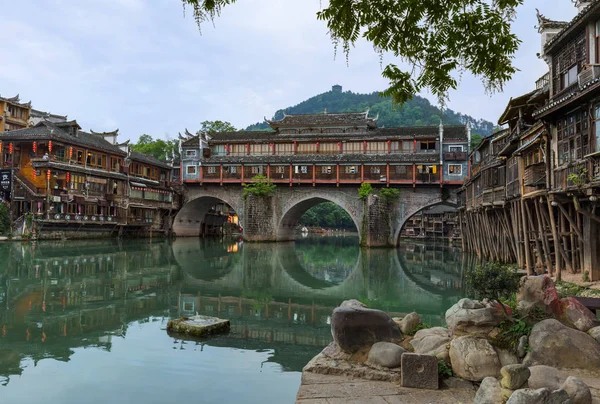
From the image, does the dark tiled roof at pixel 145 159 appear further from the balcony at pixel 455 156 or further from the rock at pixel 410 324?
the rock at pixel 410 324

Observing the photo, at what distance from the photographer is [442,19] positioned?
5102mm

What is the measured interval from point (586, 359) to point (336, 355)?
330 centimetres

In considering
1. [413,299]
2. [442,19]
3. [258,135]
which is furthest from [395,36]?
[258,135]

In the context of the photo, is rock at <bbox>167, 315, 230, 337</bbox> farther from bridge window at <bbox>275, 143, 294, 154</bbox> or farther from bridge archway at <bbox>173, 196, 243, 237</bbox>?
bridge archway at <bbox>173, 196, 243, 237</bbox>

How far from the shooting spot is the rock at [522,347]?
21.0 ft

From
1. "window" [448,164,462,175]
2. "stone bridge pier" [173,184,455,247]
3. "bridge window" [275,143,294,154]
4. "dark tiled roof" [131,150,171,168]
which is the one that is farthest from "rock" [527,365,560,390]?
"dark tiled roof" [131,150,171,168]

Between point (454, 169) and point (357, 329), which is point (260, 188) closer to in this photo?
point (454, 169)

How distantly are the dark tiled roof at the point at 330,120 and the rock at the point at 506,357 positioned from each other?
38426 millimetres

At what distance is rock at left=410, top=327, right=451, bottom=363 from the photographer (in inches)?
259

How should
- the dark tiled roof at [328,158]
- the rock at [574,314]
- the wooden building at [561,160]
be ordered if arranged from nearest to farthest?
the rock at [574,314] → the wooden building at [561,160] → the dark tiled roof at [328,158]

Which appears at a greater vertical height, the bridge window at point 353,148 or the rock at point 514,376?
the bridge window at point 353,148

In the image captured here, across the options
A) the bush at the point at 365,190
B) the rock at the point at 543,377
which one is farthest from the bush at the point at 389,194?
the rock at the point at 543,377

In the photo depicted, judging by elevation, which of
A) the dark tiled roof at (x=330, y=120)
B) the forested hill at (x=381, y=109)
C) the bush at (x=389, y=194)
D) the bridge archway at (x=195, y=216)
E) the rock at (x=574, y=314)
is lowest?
the rock at (x=574, y=314)

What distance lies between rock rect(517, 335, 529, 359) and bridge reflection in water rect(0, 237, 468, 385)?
3.49m
